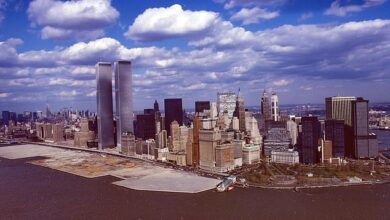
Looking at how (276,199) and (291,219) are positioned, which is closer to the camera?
(291,219)

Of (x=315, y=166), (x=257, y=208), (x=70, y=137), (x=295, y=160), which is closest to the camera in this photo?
(x=257, y=208)

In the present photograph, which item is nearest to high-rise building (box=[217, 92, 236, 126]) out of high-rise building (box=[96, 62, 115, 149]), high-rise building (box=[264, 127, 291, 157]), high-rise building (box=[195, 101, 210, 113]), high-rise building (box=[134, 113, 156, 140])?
high-rise building (box=[195, 101, 210, 113])

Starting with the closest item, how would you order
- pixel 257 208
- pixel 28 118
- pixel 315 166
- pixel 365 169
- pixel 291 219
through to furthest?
pixel 291 219, pixel 257 208, pixel 365 169, pixel 315 166, pixel 28 118

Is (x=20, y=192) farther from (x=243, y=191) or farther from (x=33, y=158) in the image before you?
(x=33, y=158)

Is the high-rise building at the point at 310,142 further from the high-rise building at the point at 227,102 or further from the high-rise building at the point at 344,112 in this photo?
the high-rise building at the point at 227,102

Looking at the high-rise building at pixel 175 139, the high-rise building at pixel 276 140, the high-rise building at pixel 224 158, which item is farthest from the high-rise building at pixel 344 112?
the high-rise building at pixel 175 139

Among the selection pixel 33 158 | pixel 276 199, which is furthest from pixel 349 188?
pixel 33 158

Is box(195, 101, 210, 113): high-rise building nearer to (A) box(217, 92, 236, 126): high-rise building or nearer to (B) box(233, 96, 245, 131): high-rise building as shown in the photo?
(A) box(217, 92, 236, 126): high-rise building
